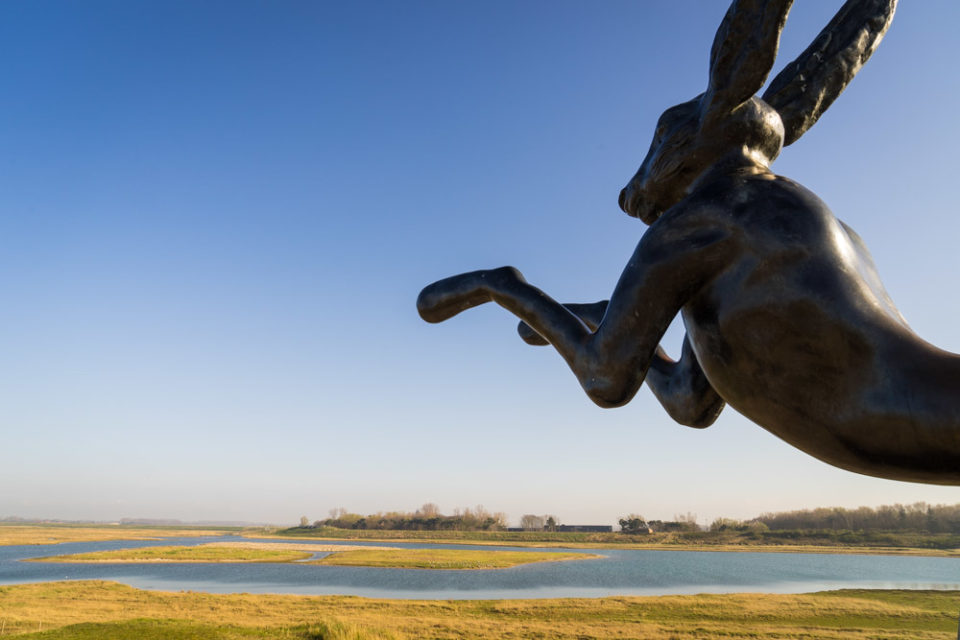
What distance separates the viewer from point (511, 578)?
50.2m

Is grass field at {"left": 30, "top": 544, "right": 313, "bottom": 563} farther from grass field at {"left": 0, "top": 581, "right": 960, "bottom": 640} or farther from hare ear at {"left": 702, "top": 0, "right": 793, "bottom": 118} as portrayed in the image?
hare ear at {"left": 702, "top": 0, "right": 793, "bottom": 118}

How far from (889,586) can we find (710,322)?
54.2 metres

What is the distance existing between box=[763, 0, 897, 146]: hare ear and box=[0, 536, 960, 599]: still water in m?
40.4

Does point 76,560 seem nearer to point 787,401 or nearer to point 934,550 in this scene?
point 787,401

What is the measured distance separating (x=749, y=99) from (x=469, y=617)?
95.8 feet

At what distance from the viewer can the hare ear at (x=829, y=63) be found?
6.45 feet

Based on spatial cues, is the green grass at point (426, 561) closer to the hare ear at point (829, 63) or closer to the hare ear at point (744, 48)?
the hare ear at point (829, 63)

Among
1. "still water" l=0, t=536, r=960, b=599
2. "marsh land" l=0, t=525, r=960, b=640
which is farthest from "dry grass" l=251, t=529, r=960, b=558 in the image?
"marsh land" l=0, t=525, r=960, b=640

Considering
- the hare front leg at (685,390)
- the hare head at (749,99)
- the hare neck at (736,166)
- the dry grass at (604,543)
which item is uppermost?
the hare head at (749,99)

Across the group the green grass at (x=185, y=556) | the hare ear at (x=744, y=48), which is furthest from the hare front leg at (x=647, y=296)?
the green grass at (x=185, y=556)

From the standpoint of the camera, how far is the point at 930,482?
1.44m

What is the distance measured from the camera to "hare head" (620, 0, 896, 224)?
5.31 ft

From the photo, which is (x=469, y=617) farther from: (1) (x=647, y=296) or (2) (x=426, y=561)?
(2) (x=426, y=561)

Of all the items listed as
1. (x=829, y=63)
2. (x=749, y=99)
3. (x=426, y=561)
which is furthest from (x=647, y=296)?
(x=426, y=561)
